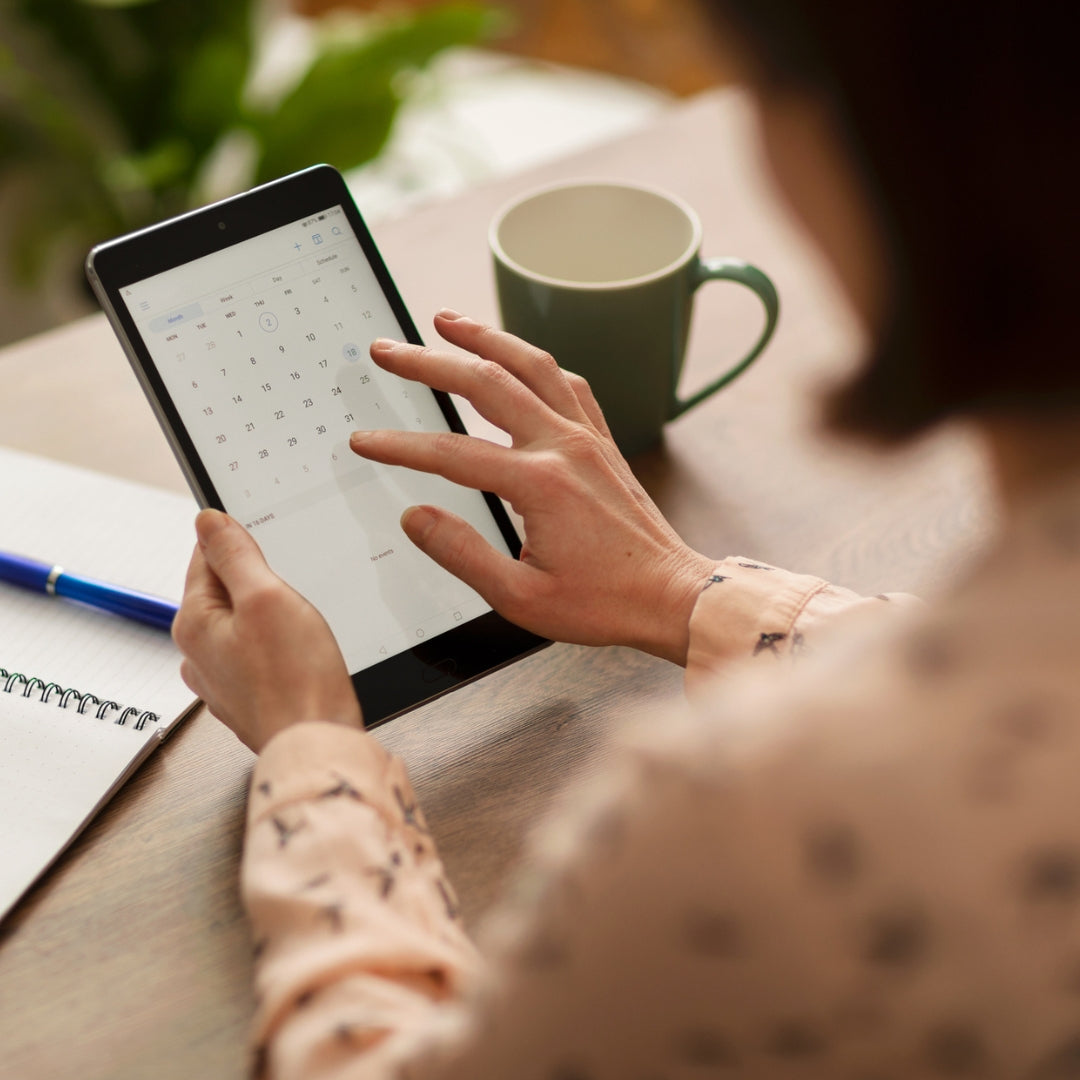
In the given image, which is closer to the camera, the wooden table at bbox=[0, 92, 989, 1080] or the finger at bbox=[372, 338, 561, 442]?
the wooden table at bbox=[0, 92, 989, 1080]

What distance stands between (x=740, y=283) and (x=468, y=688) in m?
0.33

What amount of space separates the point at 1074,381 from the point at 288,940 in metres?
0.34

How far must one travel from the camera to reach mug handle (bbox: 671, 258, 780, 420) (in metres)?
0.67

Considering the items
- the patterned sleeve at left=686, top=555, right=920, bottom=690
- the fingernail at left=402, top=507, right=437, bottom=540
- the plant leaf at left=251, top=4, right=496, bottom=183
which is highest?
the plant leaf at left=251, top=4, right=496, bottom=183

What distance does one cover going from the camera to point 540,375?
1.95 ft

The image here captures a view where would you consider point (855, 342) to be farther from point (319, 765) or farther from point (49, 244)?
point (49, 244)

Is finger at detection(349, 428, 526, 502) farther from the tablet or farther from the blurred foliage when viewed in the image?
the blurred foliage

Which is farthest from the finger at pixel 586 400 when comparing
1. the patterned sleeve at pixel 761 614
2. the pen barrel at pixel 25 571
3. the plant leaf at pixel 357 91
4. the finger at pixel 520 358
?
the plant leaf at pixel 357 91

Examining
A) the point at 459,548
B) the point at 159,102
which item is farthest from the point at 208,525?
the point at 159,102

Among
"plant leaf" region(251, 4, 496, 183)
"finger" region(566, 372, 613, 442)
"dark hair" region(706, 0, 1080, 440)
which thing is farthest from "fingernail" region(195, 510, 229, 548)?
"plant leaf" region(251, 4, 496, 183)

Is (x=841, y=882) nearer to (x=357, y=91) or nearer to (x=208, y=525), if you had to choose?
(x=208, y=525)

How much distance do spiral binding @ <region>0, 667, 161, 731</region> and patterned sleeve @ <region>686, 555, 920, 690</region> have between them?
30 cm

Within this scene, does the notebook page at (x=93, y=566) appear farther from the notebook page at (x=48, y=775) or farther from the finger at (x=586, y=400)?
the finger at (x=586, y=400)

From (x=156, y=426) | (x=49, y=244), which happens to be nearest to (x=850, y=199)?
(x=156, y=426)
